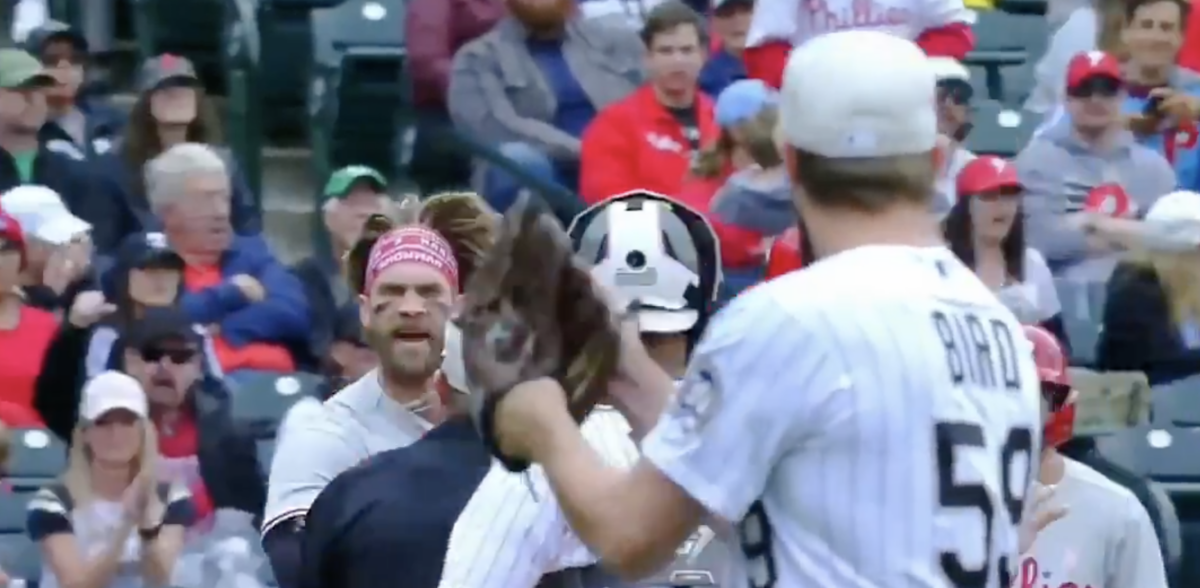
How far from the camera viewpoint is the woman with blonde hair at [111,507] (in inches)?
243

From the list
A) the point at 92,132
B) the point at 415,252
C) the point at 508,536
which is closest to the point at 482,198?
the point at 415,252

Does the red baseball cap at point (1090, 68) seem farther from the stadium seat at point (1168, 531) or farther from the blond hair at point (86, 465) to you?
the blond hair at point (86, 465)

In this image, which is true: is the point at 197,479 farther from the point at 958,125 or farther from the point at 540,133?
the point at 958,125

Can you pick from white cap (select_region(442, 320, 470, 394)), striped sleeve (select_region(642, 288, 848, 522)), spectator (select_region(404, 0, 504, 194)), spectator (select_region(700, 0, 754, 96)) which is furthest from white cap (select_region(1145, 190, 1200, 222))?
striped sleeve (select_region(642, 288, 848, 522))

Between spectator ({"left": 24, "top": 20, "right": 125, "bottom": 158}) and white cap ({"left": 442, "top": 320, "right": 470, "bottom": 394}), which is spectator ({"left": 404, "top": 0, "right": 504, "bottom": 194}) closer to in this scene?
spectator ({"left": 24, "top": 20, "right": 125, "bottom": 158})

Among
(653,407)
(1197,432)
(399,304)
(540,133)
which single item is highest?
(653,407)

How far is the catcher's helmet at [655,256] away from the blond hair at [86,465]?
2.34m

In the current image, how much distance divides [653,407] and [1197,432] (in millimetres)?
4231

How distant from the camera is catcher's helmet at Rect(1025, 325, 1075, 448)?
4.82 meters

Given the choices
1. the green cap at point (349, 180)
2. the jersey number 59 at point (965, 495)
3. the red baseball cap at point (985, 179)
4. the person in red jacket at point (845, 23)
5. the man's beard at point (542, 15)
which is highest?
the jersey number 59 at point (965, 495)

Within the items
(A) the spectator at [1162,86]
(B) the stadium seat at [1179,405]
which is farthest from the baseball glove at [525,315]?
(A) the spectator at [1162,86]

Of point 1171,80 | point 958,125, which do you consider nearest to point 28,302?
point 958,125

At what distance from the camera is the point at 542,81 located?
26.9ft

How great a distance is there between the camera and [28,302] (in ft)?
24.3
